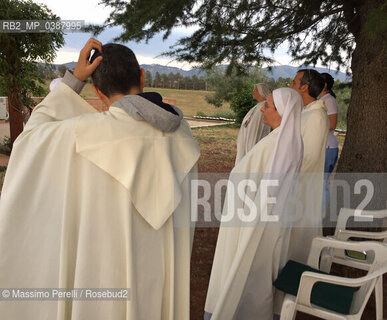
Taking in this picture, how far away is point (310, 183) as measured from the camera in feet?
9.58

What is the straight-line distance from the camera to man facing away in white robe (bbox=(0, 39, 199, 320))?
1466 mm

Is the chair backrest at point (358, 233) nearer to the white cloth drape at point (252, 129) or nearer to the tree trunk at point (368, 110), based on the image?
the tree trunk at point (368, 110)

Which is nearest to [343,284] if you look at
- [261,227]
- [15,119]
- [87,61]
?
[261,227]

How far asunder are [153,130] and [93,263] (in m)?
0.59

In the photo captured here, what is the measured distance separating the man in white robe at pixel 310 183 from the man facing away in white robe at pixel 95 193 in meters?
1.51

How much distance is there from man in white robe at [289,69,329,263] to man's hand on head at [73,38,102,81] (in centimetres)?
181

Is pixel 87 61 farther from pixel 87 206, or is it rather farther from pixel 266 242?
pixel 266 242

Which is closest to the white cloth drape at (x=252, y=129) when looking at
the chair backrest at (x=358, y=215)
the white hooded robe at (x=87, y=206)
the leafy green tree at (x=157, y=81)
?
the chair backrest at (x=358, y=215)

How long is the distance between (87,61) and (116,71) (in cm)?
17

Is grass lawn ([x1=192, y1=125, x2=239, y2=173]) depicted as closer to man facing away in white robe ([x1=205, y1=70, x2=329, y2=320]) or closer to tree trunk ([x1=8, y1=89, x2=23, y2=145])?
tree trunk ([x1=8, y1=89, x2=23, y2=145])

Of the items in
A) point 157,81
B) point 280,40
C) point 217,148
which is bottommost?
point 217,148
